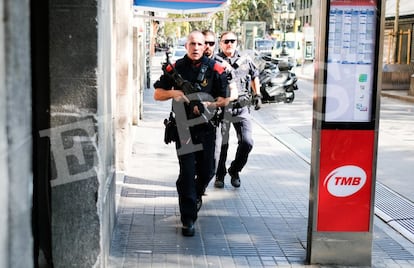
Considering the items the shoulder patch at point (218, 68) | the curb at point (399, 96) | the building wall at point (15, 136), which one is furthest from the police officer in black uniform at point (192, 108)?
the curb at point (399, 96)

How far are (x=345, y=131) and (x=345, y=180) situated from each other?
0.40m

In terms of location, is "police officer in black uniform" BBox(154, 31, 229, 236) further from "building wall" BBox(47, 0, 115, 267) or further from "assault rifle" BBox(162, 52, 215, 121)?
"building wall" BBox(47, 0, 115, 267)

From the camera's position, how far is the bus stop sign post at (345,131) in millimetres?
4516

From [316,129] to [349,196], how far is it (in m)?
0.63

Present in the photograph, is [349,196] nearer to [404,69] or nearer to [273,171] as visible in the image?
[273,171]

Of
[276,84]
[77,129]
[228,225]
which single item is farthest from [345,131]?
[276,84]

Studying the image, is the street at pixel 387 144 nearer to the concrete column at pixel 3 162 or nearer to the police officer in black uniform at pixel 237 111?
the police officer in black uniform at pixel 237 111

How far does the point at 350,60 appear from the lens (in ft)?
14.9

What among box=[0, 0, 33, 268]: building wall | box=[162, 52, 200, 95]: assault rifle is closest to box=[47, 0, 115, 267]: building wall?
box=[0, 0, 33, 268]: building wall

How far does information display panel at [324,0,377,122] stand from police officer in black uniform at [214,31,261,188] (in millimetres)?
2753

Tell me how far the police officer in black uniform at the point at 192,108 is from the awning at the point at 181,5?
176 inches

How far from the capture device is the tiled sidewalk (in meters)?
5.02

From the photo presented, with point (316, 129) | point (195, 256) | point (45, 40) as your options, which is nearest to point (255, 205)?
point (195, 256)

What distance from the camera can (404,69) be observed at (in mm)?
26281
